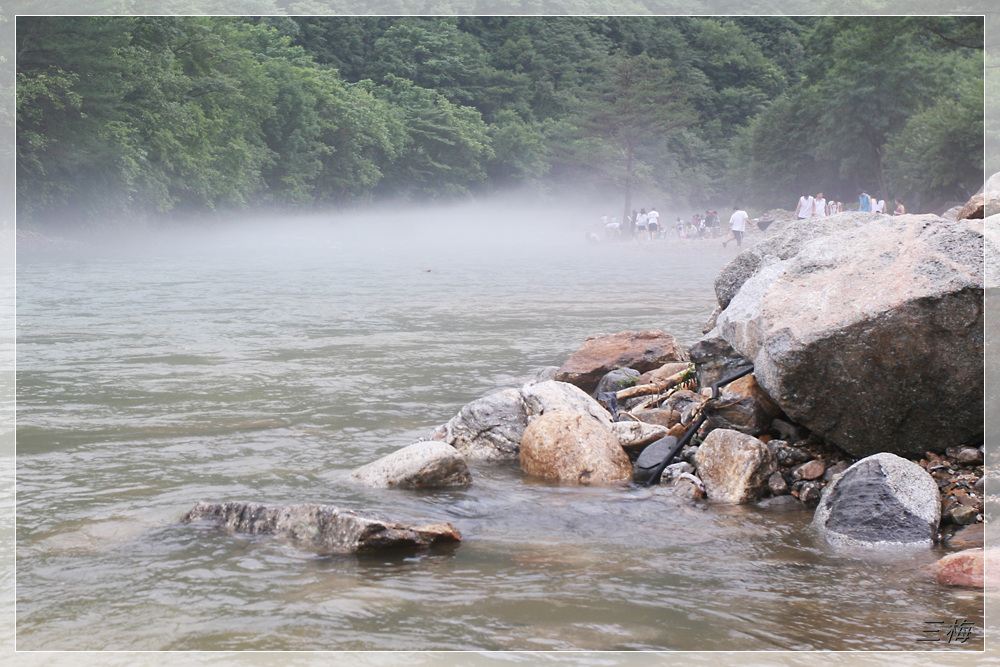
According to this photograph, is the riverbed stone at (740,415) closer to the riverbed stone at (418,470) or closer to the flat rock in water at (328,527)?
the riverbed stone at (418,470)

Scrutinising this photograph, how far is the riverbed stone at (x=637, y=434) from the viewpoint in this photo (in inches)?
244

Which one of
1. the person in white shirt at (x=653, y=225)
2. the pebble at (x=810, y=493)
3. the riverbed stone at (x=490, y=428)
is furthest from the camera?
the person in white shirt at (x=653, y=225)

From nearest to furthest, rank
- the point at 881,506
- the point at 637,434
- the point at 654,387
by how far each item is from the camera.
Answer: the point at 881,506, the point at 637,434, the point at 654,387

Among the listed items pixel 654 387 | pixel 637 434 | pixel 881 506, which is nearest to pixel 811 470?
pixel 881 506

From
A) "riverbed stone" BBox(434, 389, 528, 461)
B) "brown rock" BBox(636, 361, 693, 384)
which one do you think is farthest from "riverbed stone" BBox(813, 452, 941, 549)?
"brown rock" BBox(636, 361, 693, 384)

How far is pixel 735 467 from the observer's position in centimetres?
543

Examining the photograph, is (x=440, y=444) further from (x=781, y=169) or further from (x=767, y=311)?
→ (x=781, y=169)

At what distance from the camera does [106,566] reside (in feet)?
13.8

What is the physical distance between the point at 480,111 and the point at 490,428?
67.5 m

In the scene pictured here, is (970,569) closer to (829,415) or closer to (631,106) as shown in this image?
(829,415)

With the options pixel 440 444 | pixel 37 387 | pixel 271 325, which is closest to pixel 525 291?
pixel 271 325

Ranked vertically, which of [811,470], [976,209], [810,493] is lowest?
[810,493]

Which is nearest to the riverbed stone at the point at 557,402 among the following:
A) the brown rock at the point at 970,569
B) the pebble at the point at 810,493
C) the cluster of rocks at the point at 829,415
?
the cluster of rocks at the point at 829,415

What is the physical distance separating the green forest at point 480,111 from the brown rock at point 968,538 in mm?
20934
